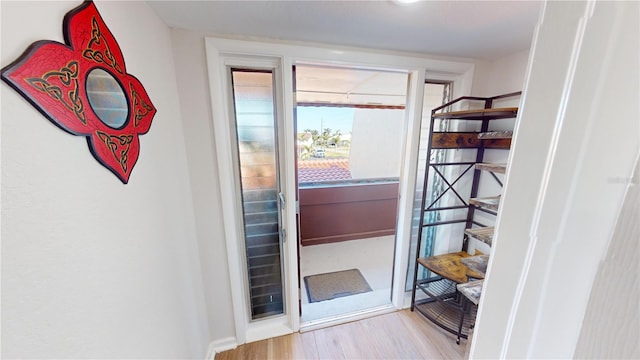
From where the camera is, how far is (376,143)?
339 cm

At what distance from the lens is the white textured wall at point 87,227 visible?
0.47 m

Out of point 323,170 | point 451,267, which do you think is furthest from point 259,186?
point 323,170

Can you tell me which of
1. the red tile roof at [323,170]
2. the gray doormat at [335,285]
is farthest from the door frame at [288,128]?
the red tile roof at [323,170]

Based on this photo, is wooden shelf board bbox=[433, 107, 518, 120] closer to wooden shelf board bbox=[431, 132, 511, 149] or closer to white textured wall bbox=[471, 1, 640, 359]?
wooden shelf board bbox=[431, 132, 511, 149]

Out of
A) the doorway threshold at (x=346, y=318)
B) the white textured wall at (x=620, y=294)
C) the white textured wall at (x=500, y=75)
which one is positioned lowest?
the doorway threshold at (x=346, y=318)

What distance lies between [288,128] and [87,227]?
106cm

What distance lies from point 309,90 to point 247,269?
2300 millimetres

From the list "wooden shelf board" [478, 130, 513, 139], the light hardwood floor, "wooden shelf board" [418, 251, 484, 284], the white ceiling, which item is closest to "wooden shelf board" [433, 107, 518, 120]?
"wooden shelf board" [478, 130, 513, 139]

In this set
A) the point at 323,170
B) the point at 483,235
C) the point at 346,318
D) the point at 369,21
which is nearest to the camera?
the point at 369,21

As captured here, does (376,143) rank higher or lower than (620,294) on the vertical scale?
higher

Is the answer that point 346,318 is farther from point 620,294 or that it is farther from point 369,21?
point 369,21

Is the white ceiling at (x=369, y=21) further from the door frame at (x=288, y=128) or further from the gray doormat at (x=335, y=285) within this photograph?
the gray doormat at (x=335, y=285)

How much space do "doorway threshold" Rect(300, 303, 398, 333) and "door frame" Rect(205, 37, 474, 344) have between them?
0.09 meters

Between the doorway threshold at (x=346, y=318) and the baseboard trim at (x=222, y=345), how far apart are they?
0.53m
